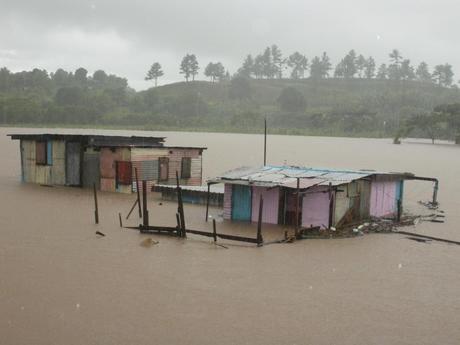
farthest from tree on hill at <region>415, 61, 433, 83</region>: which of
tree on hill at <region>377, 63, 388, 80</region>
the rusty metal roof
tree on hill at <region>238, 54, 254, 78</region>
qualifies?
the rusty metal roof

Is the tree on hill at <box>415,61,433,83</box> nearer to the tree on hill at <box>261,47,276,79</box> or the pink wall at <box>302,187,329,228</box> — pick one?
the tree on hill at <box>261,47,276,79</box>

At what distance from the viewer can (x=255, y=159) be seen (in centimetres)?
4512

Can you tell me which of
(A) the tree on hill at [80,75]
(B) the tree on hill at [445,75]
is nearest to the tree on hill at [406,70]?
(B) the tree on hill at [445,75]

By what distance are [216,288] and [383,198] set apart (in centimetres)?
1101

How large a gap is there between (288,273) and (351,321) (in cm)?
300

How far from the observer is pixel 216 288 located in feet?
38.3

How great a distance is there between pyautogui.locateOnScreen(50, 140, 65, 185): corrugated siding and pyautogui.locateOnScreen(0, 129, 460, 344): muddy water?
813 centimetres

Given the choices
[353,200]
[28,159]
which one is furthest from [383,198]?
[28,159]

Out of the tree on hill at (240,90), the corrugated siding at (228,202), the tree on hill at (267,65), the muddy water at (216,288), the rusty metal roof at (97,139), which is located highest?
the tree on hill at (267,65)

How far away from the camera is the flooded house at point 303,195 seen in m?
17.3

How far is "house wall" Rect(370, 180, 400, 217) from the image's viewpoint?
20.1 m

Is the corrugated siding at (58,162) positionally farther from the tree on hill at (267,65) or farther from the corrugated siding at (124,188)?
the tree on hill at (267,65)

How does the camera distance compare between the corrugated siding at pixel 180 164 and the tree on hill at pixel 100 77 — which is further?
the tree on hill at pixel 100 77

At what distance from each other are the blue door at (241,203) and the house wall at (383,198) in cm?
445
